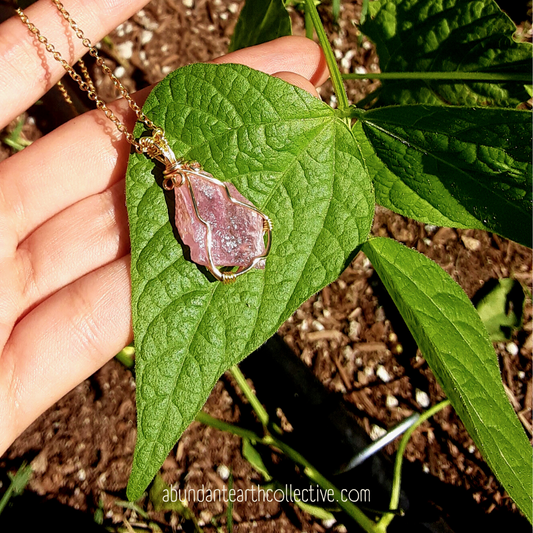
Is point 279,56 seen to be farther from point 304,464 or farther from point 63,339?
point 304,464

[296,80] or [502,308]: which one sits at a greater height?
[296,80]

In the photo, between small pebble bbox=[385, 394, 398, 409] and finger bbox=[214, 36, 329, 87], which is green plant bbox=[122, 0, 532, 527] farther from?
small pebble bbox=[385, 394, 398, 409]

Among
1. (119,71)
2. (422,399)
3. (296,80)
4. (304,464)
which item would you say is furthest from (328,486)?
(119,71)

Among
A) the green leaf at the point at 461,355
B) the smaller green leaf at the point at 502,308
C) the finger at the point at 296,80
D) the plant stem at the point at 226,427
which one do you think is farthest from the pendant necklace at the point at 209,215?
the smaller green leaf at the point at 502,308

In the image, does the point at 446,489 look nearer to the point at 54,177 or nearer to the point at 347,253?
the point at 347,253

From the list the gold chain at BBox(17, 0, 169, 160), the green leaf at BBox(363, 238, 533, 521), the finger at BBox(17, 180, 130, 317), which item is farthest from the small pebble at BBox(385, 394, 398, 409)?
the gold chain at BBox(17, 0, 169, 160)

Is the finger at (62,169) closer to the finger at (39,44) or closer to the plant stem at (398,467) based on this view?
the finger at (39,44)
